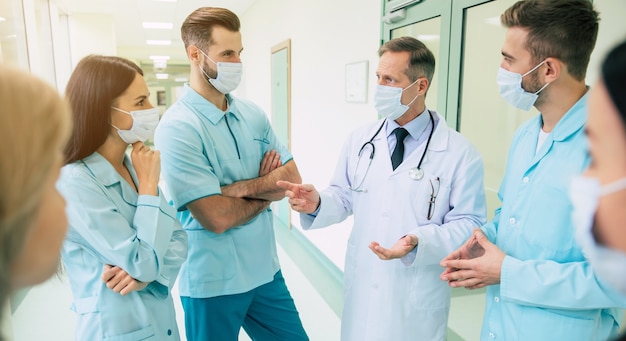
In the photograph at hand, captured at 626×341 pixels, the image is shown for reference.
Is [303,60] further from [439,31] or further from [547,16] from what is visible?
[547,16]

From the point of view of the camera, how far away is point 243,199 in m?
1.58

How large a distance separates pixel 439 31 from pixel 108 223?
71.8 inches

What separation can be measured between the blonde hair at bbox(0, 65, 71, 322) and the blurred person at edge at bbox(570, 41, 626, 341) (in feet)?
2.18

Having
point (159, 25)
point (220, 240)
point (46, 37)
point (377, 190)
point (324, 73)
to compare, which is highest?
point (159, 25)

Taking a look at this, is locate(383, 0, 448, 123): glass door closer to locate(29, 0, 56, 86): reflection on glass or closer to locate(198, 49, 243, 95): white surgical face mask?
locate(198, 49, 243, 95): white surgical face mask

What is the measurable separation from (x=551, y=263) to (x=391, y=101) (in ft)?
2.53

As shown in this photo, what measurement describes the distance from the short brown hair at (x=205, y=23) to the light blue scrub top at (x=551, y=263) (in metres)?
1.26

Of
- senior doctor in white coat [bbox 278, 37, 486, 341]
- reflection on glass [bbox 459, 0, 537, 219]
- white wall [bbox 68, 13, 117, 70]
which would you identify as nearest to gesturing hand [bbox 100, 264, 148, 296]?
senior doctor in white coat [bbox 278, 37, 486, 341]

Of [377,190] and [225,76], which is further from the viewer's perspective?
[225,76]

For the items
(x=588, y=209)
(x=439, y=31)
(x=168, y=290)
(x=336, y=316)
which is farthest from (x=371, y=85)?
(x=588, y=209)

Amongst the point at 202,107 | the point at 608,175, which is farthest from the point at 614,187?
the point at 202,107

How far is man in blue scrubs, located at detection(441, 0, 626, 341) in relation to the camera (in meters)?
1.02

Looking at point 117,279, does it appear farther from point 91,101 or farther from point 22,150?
point 22,150

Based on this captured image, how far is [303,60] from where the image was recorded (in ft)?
13.2
